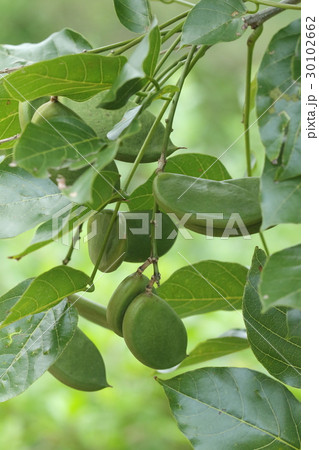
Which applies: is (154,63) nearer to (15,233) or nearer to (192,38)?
(192,38)

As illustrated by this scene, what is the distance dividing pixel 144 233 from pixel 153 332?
92 mm

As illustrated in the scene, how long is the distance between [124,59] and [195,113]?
180 cm

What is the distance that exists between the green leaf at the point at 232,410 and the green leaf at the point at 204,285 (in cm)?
12

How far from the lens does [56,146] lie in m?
0.37

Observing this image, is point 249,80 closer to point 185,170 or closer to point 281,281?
point 185,170

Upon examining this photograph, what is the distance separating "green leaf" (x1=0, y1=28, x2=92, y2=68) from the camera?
0.44 meters

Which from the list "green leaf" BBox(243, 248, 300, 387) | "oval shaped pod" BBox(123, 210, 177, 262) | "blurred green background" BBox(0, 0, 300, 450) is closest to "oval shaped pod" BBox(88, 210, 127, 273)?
"oval shaped pod" BBox(123, 210, 177, 262)

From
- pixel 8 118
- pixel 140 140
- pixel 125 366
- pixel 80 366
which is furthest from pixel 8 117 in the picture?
pixel 125 366

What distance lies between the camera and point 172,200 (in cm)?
43

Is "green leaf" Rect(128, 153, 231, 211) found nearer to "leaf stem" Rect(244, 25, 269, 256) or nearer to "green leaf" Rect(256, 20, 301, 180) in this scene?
"leaf stem" Rect(244, 25, 269, 256)

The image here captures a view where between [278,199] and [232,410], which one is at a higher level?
[278,199]

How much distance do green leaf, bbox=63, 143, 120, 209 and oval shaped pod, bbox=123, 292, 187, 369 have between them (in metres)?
0.08

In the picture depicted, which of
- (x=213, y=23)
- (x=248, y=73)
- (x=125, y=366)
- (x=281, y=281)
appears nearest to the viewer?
(x=281, y=281)
